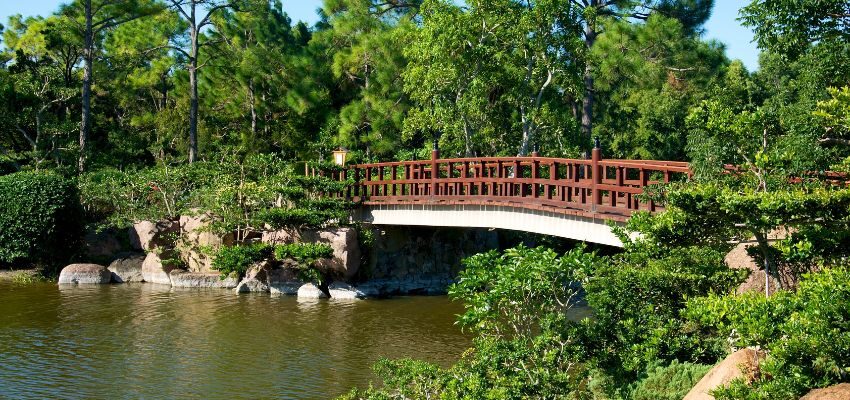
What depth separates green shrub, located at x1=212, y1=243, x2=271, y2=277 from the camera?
62.7 feet

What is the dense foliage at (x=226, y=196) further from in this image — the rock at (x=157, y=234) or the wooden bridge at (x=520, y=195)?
the wooden bridge at (x=520, y=195)

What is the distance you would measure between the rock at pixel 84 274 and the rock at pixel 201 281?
163 cm

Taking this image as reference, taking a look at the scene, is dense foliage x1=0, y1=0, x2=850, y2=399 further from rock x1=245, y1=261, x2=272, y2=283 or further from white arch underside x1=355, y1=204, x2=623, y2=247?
white arch underside x1=355, y1=204, x2=623, y2=247

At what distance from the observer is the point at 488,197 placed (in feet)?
56.9

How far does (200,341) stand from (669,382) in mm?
7991

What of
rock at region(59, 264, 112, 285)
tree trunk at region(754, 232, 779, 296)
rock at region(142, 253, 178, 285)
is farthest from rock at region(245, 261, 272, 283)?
tree trunk at region(754, 232, 779, 296)

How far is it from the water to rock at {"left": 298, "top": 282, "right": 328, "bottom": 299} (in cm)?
39

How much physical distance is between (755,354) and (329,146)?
18774 mm

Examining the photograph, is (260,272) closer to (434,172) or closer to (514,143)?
(434,172)

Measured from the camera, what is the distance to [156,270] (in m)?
20.7

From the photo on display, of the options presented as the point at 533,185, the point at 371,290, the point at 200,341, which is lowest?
the point at 200,341

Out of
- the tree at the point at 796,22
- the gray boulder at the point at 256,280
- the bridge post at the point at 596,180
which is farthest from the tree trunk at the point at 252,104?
the tree at the point at 796,22

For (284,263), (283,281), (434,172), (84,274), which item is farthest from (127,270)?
(434,172)

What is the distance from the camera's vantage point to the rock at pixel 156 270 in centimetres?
2059
